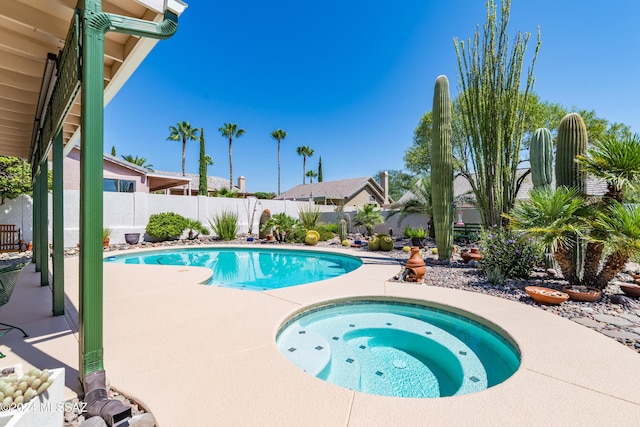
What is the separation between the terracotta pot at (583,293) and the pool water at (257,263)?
510 cm

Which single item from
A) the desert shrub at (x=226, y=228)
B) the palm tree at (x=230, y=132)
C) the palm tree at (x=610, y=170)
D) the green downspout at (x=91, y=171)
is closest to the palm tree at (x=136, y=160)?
the palm tree at (x=230, y=132)

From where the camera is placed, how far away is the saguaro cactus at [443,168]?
7.90 metres

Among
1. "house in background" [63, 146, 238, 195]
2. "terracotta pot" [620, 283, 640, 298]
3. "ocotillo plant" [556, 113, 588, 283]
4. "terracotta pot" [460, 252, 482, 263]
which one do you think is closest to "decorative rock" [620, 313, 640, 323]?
"terracotta pot" [620, 283, 640, 298]

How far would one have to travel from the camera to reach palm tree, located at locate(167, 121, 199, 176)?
33.7 m

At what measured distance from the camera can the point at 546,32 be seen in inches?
337

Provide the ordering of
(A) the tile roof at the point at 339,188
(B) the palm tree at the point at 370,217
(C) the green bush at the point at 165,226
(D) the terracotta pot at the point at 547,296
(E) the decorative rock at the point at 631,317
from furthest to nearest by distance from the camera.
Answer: (A) the tile roof at the point at 339,188 < (B) the palm tree at the point at 370,217 < (C) the green bush at the point at 165,226 < (D) the terracotta pot at the point at 547,296 < (E) the decorative rock at the point at 631,317

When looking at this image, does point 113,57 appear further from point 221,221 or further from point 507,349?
point 221,221

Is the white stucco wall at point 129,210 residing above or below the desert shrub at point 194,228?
above

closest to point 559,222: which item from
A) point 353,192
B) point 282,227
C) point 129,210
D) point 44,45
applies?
point 44,45

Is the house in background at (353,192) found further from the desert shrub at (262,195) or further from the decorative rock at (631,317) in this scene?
the decorative rock at (631,317)

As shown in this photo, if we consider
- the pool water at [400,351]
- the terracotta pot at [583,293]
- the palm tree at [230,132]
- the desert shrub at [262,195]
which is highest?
the palm tree at [230,132]

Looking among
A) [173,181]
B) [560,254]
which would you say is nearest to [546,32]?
[560,254]

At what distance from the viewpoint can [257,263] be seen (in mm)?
9891

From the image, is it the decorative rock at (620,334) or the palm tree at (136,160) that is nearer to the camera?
the decorative rock at (620,334)
